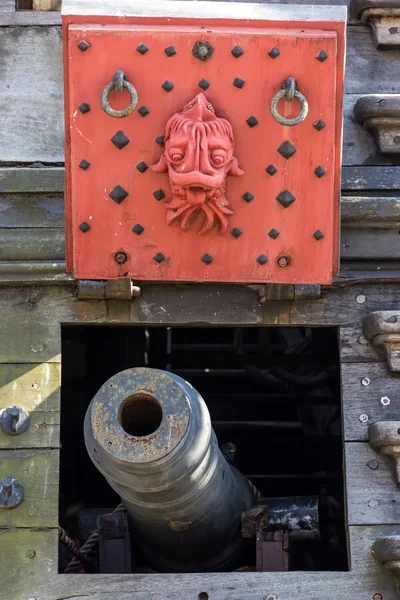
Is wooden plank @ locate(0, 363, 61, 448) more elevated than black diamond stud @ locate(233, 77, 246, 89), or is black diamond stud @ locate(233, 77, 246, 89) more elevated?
black diamond stud @ locate(233, 77, 246, 89)

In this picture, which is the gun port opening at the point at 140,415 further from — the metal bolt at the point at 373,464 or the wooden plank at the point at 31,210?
the wooden plank at the point at 31,210

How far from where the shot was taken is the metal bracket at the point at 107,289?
5.66 metres

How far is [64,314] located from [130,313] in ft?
0.89

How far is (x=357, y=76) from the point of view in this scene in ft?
20.2

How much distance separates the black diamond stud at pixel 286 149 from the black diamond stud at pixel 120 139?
1.96 ft

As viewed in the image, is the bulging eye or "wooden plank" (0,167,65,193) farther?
"wooden plank" (0,167,65,193)

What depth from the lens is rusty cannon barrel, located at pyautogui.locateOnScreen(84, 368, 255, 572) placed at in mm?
4598

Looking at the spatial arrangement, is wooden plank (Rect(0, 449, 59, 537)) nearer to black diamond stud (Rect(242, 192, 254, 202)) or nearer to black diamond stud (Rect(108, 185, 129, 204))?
black diamond stud (Rect(108, 185, 129, 204))

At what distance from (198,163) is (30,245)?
99 cm

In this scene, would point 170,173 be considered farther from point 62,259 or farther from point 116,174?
point 62,259

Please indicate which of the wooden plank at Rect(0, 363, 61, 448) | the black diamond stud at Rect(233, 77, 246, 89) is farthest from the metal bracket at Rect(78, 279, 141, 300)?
the black diamond stud at Rect(233, 77, 246, 89)

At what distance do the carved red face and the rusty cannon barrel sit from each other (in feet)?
2.56

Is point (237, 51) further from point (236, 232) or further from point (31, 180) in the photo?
point (31, 180)

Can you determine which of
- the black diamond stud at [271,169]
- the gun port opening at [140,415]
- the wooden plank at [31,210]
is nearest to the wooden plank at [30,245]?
the wooden plank at [31,210]
